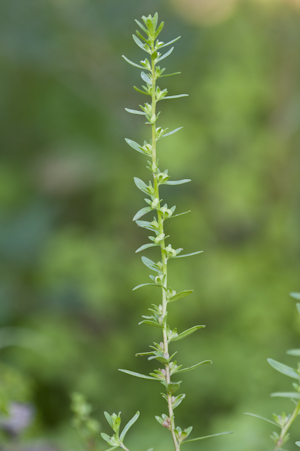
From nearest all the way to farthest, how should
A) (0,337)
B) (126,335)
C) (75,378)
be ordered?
(0,337) → (75,378) → (126,335)

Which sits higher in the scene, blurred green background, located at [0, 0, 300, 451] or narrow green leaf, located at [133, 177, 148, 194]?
narrow green leaf, located at [133, 177, 148, 194]

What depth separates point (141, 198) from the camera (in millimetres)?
2150

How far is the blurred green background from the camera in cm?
200

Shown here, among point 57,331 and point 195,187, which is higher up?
point 195,187

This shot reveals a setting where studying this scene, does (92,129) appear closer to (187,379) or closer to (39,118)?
(39,118)

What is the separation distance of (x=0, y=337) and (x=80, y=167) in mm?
1017

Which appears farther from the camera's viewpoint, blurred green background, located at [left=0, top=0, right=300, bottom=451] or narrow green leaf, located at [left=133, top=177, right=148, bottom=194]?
blurred green background, located at [left=0, top=0, right=300, bottom=451]

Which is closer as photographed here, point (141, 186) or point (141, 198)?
point (141, 186)

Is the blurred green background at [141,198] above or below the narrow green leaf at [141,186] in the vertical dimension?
below

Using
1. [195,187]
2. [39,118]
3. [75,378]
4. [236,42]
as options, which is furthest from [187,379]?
[236,42]

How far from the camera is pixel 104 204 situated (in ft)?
7.91

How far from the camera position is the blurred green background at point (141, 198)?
200cm

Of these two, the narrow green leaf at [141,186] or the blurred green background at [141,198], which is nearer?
the narrow green leaf at [141,186]

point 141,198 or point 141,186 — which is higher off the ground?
point 141,186
